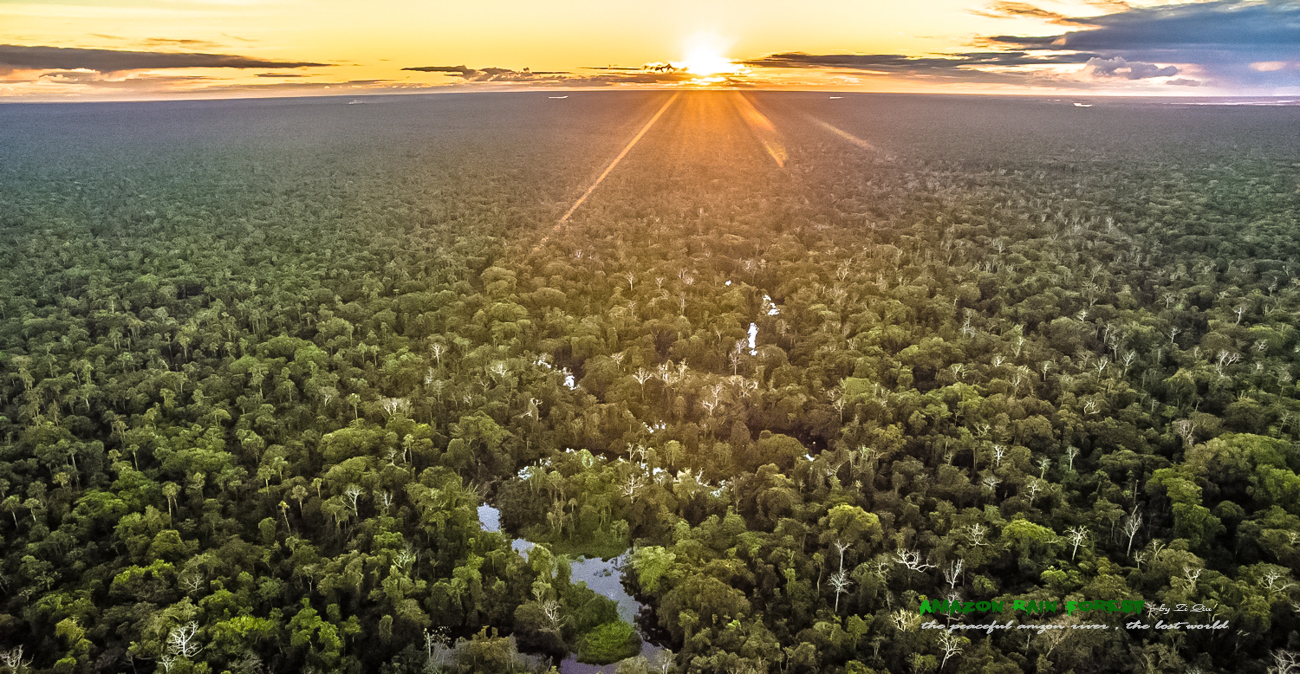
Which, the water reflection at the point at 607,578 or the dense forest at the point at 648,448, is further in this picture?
the water reflection at the point at 607,578

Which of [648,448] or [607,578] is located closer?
[607,578]

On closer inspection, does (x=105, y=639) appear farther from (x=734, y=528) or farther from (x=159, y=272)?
(x=159, y=272)

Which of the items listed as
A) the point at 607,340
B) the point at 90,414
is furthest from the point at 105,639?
the point at 607,340

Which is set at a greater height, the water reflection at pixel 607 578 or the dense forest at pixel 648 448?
the dense forest at pixel 648 448

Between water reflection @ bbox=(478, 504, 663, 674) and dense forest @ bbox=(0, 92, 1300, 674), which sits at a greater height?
dense forest @ bbox=(0, 92, 1300, 674)

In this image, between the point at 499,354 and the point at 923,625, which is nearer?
the point at 923,625

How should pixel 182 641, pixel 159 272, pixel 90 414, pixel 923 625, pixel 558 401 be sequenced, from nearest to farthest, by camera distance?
pixel 182 641, pixel 923 625, pixel 90 414, pixel 558 401, pixel 159 272

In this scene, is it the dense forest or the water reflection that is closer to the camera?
the dense forest

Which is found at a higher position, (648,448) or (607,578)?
(648,448)
